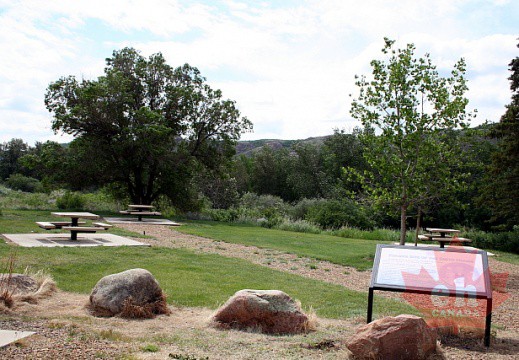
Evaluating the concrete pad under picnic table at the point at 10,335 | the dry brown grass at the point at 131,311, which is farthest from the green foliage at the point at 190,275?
the concrete pad under picnic table at the point at 10,335

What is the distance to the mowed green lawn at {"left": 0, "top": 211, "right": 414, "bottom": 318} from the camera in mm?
7609

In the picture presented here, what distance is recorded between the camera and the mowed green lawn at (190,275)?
7609 mm

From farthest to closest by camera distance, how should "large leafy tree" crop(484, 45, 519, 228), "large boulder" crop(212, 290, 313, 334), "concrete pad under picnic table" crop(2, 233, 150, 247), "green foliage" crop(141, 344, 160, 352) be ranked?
1. "large leafy tree" crop(484, 45, 519, 228)
2. "concrete pad under picnic table" crop(2, 233, 150, 247)
3. "large boulder" crop(212, 290, 313, 334)
4. "green foliage" crop(141, 344, 160, 352)

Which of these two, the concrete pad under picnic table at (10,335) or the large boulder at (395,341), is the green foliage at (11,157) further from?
the large boulder at (395,341)

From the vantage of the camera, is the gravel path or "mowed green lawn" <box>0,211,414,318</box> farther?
the gravel path

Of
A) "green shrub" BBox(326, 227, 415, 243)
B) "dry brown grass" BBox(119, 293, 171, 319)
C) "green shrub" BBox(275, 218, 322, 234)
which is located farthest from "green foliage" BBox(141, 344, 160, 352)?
"green shrub" BBox(275, 218, 322, 234)

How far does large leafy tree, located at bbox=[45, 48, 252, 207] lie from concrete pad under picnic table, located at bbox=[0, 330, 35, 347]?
64.6 feet

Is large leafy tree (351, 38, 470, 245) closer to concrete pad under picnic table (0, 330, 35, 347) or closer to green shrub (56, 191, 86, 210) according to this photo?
concrete pad under picnic table (0, 330, 35, 347)

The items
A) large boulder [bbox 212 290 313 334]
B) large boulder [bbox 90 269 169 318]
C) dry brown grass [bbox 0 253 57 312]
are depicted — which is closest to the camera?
large boulder [bbox 212 290 313 334]

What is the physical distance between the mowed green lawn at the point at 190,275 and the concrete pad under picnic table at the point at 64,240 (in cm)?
82

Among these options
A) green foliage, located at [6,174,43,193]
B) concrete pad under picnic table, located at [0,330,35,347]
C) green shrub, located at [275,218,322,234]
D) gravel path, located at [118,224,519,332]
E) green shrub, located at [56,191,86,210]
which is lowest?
gravel path, located at [118,224,519,332]

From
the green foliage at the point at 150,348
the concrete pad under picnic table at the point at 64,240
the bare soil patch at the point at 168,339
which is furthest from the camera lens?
the concrete pad under picnic table at the point at 64,240

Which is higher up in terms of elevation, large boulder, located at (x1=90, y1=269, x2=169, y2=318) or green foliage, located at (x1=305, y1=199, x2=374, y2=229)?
green foliage, located at (x1=305, y1=199, x2=374, y2=229)

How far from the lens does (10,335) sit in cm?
468
